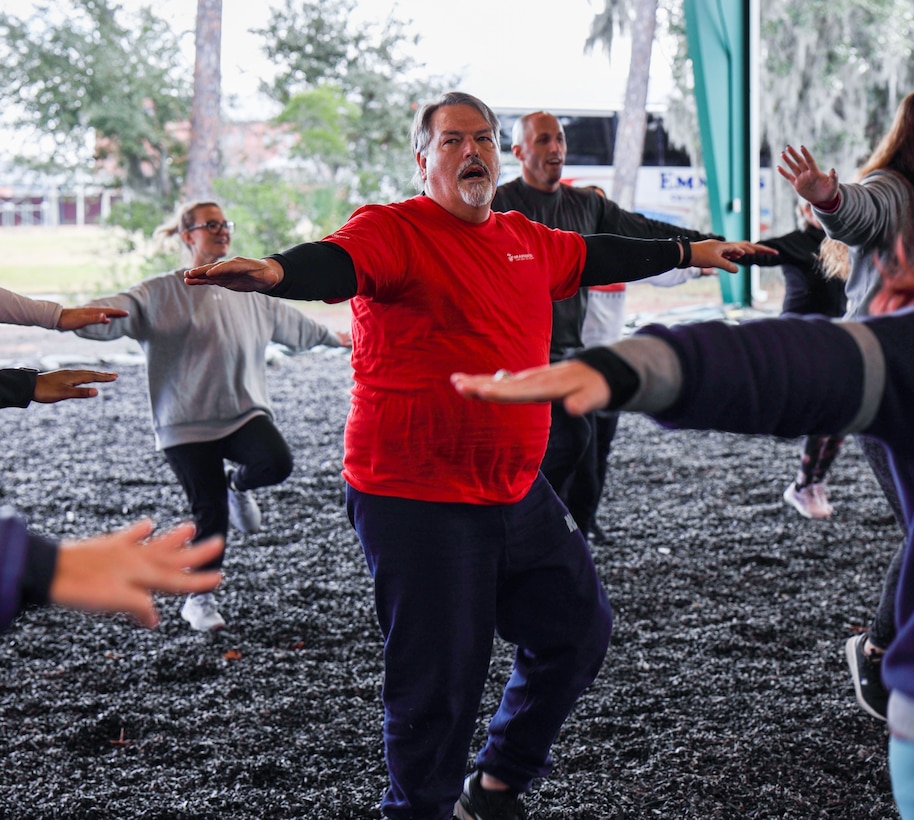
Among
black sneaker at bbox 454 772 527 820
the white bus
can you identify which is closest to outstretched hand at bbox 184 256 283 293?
black sneaker at bbox 454 772 527 820

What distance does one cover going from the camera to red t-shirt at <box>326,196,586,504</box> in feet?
6.89

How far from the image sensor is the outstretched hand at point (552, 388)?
1266mm

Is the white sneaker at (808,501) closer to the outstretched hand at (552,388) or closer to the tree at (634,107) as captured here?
the outstretched hand at (552,388)

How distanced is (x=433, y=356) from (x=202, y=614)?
2108 millimetres

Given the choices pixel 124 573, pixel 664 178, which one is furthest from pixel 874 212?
pixel 664 178

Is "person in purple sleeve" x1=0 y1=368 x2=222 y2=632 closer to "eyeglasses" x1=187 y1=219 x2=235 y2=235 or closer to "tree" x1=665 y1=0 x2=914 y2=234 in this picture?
"eyeglasses" x1=187 y1=219 x2=235 y2=235

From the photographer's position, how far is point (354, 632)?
3.75 meters

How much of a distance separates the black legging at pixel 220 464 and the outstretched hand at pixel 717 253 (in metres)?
1.85

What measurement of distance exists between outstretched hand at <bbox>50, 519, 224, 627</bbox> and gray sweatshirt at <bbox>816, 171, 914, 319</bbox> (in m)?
1.90

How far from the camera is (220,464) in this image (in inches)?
151

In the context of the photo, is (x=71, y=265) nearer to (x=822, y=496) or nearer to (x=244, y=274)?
(x=822, y=496)

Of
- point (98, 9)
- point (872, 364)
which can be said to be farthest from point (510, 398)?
point (98, 9)

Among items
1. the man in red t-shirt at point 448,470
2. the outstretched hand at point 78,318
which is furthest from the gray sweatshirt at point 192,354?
the man in red t-shirt at point 448,470

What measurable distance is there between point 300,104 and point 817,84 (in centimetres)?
776
